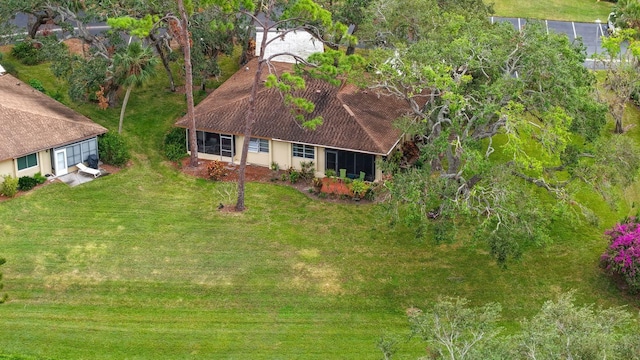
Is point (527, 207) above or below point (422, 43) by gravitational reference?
below

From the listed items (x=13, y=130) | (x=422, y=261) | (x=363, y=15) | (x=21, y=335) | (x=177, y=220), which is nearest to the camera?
(x=21, y=335)

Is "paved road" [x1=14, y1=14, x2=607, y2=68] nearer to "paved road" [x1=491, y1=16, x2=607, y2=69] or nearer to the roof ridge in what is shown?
"paved road" [x1=491, y1=16, x2=607, y2=69]

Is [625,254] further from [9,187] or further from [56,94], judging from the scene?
[56,94]

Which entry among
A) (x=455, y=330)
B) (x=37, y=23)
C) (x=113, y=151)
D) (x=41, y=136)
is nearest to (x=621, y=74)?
(x=455, y=330)

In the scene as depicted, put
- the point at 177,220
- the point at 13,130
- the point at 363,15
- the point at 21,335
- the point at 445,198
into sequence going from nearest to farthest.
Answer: the point at 21,335, the point at 445,198, the point at 177,220, the point at 13,130, the point at 363,15

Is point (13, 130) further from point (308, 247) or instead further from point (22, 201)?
point (308, 247)

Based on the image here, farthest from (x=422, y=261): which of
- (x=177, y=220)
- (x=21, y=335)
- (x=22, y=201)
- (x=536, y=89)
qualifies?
(x=22, y=201)

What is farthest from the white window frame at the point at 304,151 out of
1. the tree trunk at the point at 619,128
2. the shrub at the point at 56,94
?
the tree trunk at the point at 619,128

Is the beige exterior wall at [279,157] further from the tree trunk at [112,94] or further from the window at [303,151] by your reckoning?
the tree trunk at [112,94]
